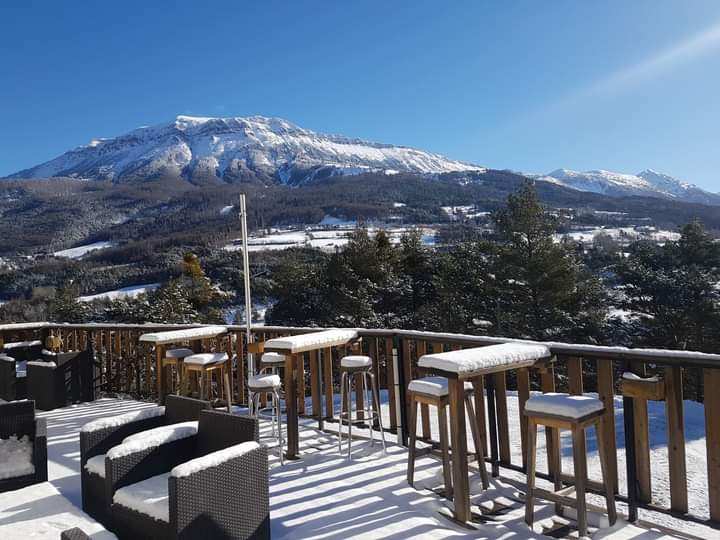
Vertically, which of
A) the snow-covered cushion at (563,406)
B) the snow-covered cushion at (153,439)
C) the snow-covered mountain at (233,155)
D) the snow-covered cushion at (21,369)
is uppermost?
the snow-covered mountain at (233,155)

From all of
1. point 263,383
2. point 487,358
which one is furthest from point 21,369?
point 487,358

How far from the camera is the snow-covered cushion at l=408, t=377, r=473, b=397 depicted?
113 inches

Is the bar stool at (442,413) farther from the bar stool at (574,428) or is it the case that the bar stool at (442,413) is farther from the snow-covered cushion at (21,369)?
the snow-covered cushion at (21,369)

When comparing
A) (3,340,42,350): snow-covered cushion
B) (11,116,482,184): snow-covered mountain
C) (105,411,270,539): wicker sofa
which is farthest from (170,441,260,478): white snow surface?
(11,116,482,184): snow-covered mountain

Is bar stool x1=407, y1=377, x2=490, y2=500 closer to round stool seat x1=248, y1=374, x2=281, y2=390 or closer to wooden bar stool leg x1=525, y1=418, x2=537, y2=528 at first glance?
wooden bar stool leg x1=525, y1=418, x2=537, y2=528

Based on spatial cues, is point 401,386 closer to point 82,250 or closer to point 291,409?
point 291,409

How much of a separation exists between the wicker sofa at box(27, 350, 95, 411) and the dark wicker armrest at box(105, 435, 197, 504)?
11.7 feet

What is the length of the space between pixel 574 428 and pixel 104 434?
8.35 feet

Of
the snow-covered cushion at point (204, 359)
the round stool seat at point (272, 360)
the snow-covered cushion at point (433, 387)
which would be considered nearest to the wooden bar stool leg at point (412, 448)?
the snow-covered cushion at point (433, 387)

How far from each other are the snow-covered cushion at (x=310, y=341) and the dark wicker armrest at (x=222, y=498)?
1374mm

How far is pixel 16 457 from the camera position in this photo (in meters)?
3.27

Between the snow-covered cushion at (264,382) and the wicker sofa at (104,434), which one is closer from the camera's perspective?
the wicker sofa at (104,434)

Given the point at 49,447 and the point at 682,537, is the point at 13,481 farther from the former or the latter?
the point at 682,537

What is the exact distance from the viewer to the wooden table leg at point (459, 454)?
260cm
